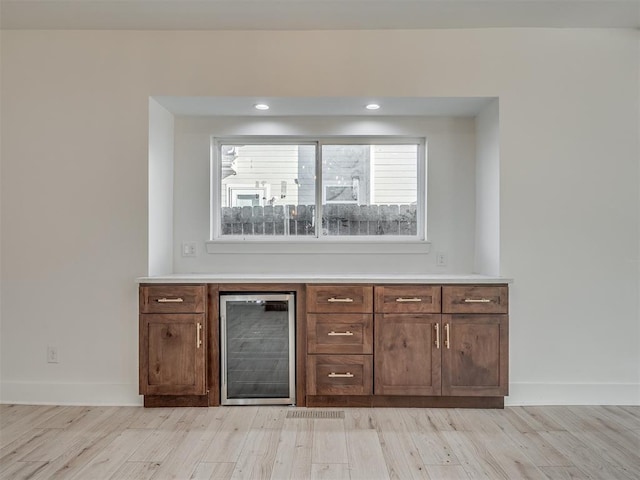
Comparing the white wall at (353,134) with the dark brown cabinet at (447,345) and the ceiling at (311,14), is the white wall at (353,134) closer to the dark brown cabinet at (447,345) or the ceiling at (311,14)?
the dark brown cabinet at (447,345)

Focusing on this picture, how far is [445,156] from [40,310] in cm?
335

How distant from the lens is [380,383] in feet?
9.52

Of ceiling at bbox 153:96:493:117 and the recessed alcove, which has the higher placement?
ceiling at bbox 153:96:493:117

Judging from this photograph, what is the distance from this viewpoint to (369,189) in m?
3.63

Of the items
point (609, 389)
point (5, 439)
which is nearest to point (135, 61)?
point (5, 439)

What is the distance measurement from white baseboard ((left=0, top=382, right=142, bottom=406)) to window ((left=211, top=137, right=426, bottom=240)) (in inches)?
55.0

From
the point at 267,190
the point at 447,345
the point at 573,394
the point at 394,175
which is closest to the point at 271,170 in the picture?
the point at 267,190

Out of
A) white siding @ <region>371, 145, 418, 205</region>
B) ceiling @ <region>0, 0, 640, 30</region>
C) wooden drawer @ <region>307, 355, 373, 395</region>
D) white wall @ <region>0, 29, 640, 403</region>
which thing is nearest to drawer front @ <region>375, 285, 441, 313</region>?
wooden drawer @ <region>307, 355, 373, 395</region>

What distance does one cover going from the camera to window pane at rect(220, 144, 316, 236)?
362 centimetres

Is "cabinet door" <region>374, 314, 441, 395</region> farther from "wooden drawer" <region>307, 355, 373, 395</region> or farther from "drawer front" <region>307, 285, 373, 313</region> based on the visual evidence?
"drawer front" <region>307, 285, 373, 313</region>

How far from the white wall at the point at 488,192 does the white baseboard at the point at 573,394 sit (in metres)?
0.87

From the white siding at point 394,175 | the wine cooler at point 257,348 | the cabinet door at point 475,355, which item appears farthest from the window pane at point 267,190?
the cabinet door at point 475,355

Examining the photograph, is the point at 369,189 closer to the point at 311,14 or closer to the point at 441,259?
the point at 441,259

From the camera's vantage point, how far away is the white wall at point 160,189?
121 inches
